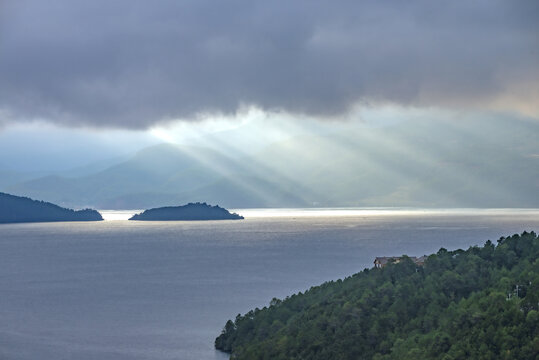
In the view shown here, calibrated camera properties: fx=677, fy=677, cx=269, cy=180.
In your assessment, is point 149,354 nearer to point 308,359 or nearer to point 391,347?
point 308,359

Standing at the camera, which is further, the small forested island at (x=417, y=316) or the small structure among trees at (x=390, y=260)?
the small structure among trees at (x=390, y=260)

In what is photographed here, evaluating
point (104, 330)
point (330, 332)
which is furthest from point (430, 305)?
point (104, 330)

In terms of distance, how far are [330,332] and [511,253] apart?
2863 cm

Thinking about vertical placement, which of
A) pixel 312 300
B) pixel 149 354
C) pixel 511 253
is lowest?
pixel 149 354

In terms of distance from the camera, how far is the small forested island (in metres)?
63.5

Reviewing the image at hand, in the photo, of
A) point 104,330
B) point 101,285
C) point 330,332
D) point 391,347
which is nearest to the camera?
point 391,347

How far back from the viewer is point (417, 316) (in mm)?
77250

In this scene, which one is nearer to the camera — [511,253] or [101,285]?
[511,253]

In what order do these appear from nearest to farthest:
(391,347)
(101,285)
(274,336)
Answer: (391,347) → (274,336) → (101,285)

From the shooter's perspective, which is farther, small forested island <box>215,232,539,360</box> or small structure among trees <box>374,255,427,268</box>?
small structure among trees <box>374,255,427,268</box>

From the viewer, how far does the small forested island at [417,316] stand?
63.5 meters

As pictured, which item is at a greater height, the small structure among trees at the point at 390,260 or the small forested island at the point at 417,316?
the small structure among trees at the point at 390,260

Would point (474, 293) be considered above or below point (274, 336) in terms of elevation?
above

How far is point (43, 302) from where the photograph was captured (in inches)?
5679
